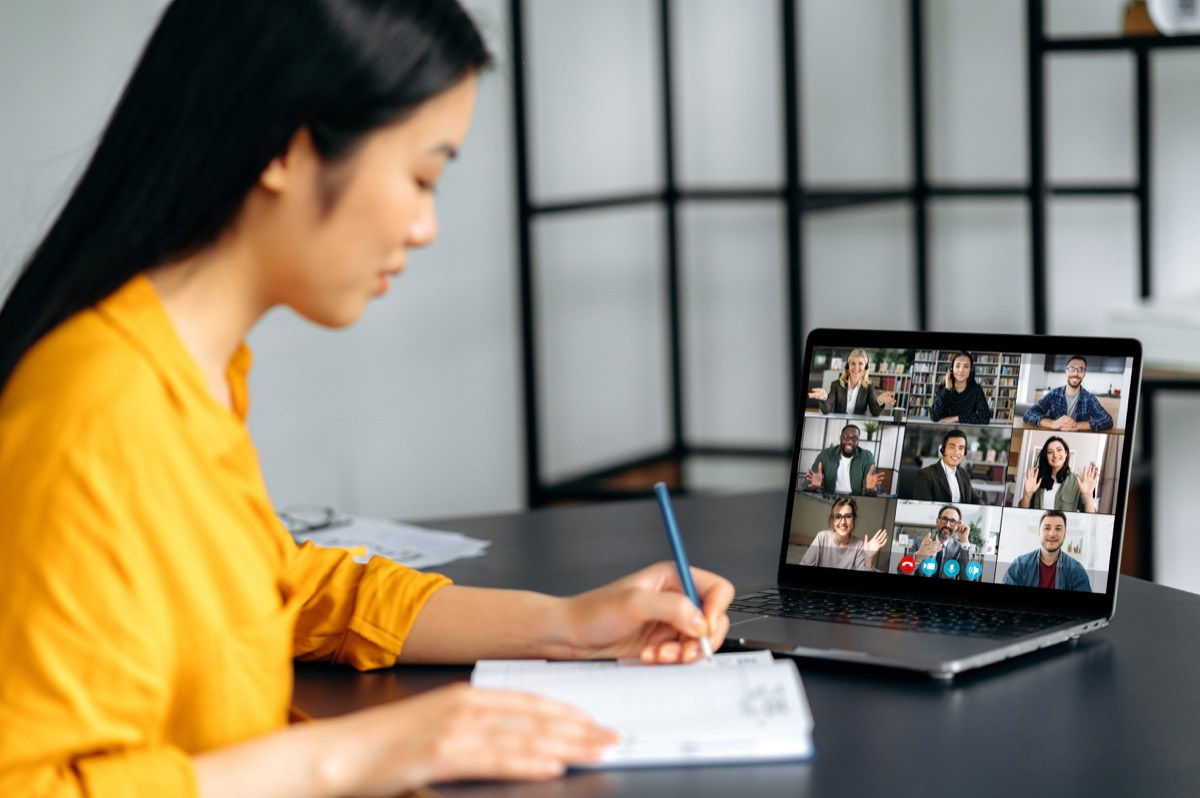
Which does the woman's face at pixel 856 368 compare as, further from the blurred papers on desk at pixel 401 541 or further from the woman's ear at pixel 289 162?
the woman's ear at pixel 289 162

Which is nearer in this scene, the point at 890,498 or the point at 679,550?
the point at 679,550

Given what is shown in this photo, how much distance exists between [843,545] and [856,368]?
163mm

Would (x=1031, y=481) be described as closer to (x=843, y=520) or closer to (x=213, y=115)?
(x=843, y=520)

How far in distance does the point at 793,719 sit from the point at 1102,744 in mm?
211

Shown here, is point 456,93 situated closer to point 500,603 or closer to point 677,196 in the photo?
point 500,603

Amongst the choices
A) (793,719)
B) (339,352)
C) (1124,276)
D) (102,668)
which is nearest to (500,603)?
(793,719)

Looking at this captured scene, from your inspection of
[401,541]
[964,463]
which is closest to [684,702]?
[964,463]

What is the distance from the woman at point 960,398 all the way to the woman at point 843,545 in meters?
0.11

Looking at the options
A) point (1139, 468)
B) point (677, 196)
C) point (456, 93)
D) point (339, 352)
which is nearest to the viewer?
point (456, 93)

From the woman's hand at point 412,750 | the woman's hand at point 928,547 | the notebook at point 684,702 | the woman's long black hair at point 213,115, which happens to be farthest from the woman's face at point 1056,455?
the woman's long black hair at point 213,115

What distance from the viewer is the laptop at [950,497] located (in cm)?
123

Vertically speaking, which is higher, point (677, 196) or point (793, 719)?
point (677, 196)

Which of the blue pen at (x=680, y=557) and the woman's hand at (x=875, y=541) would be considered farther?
the woman's hand at (x=875, y=541)

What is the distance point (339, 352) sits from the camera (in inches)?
130
